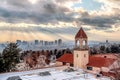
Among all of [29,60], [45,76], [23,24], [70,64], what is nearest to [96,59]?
[70,64]

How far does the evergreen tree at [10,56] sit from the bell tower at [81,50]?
610cm

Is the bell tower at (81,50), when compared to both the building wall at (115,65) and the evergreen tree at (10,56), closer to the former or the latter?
the building wall at (115,65)

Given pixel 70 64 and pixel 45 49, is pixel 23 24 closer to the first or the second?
pixel 70 64

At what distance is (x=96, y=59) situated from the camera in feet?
50.7

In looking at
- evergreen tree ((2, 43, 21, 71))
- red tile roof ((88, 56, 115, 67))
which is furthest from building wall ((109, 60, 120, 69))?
evergreen tree ((2, 43, 21, 71))

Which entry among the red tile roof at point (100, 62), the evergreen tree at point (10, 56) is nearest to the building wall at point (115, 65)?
the red tile roof at point (100, 62)

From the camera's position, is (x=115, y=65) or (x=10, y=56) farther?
(x=10, y=56)

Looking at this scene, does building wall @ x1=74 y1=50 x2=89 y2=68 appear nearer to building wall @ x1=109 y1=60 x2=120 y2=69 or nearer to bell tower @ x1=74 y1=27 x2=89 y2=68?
bell tower @ x1=74 y1=27 x2=89 y2=68

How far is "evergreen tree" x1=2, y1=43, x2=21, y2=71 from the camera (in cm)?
1836

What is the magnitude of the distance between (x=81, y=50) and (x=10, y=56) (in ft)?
22.8

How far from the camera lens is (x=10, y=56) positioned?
19.1 meters

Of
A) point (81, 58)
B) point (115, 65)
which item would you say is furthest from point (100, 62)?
point (81, 58)

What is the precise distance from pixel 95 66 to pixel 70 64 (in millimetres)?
2419

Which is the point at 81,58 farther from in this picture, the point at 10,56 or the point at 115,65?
the point at 10,56
